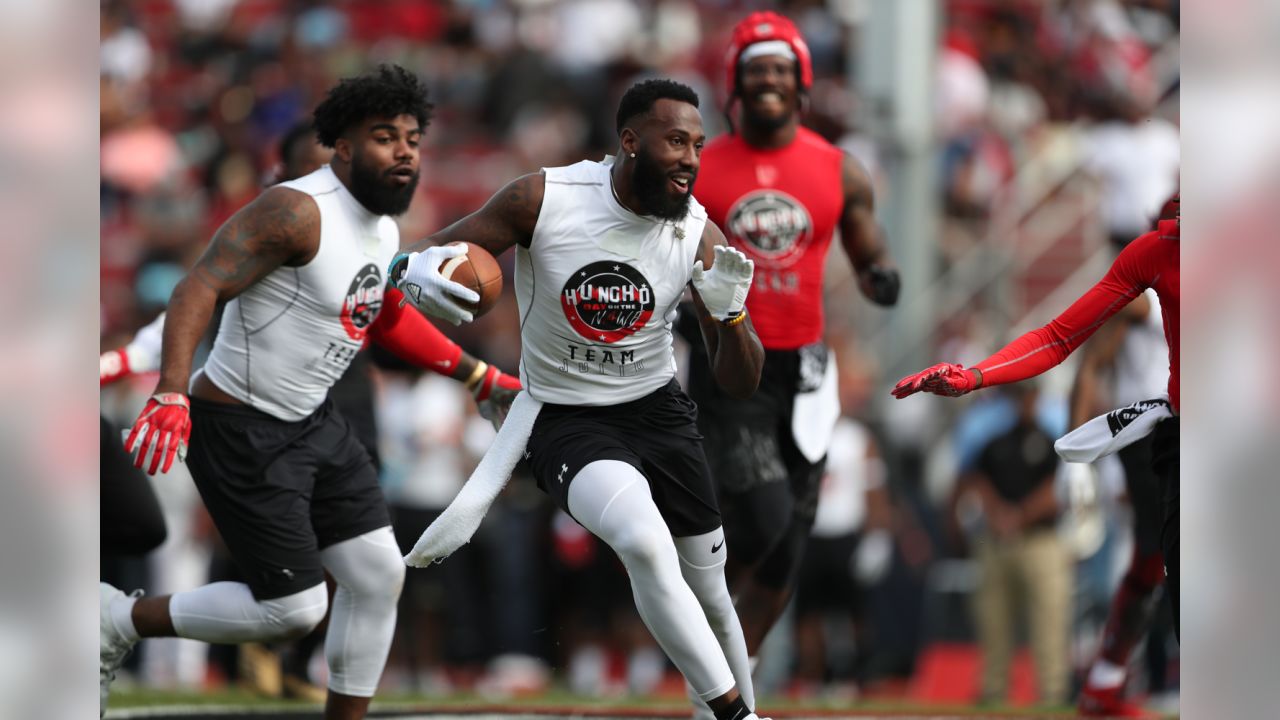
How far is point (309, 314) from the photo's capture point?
20.7 feet

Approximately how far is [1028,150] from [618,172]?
1033cm

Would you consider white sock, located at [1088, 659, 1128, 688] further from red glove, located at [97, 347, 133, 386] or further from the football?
red glove, located at [97, 347, 133, 386]

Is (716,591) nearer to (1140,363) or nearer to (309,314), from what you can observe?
(309,314)

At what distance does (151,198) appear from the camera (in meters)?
15.0

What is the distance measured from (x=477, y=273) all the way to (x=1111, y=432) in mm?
2330

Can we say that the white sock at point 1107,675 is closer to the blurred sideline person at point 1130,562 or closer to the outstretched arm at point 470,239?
the blurred sideline person at point 1130,562

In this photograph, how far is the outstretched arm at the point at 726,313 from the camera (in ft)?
17.7

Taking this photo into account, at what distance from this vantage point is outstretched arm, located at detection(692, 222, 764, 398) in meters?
5.41


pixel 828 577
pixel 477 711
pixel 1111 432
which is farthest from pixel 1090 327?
pixel 828 577

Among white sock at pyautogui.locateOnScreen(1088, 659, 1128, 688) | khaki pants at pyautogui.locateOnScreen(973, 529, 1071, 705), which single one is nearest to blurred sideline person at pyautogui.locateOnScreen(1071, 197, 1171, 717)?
white sock at pyautogui.locateOnScreen(1088, 659, 1128, 688)

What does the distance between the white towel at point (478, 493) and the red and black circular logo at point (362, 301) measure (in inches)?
31.9

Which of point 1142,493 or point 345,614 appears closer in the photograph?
point 345,614
